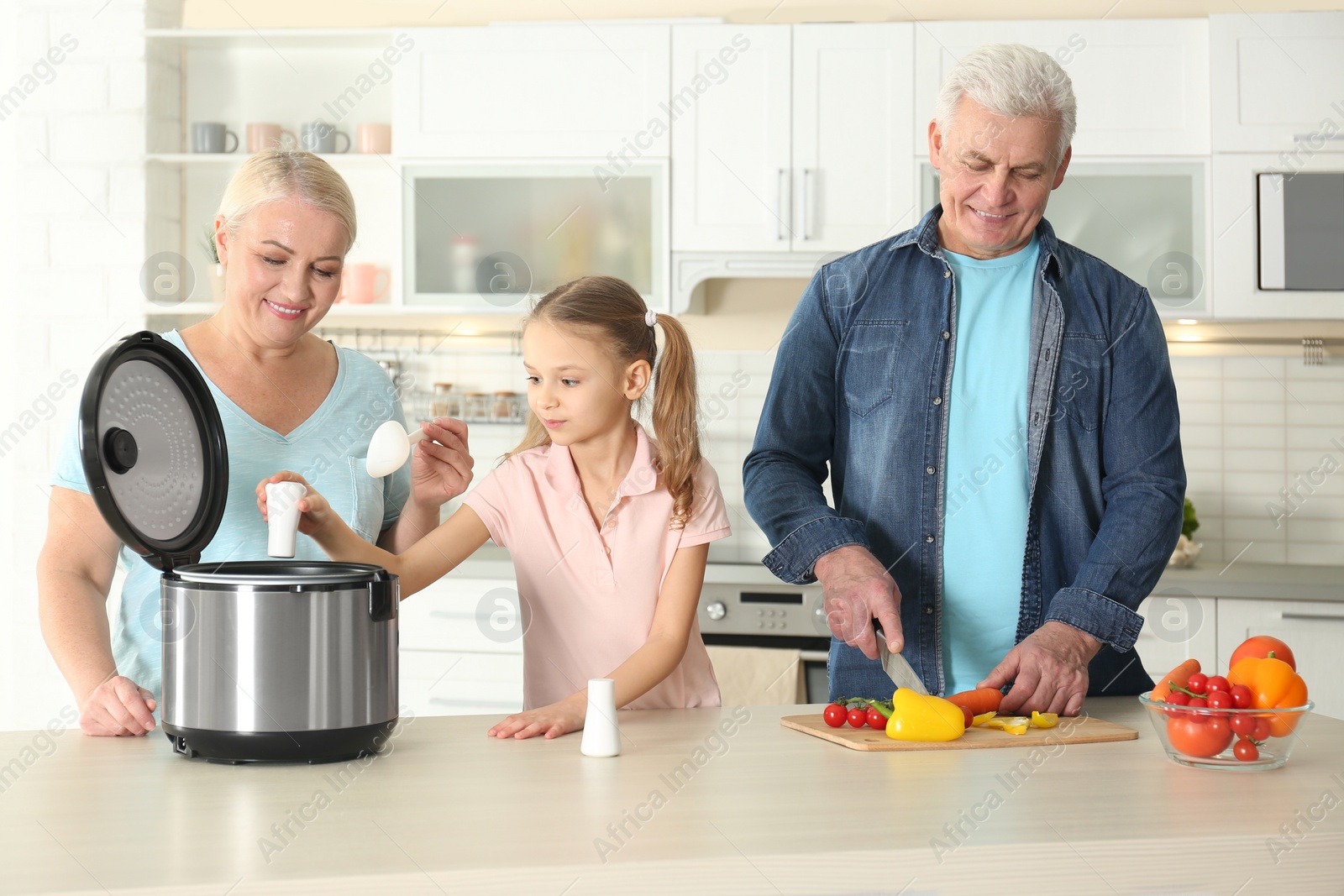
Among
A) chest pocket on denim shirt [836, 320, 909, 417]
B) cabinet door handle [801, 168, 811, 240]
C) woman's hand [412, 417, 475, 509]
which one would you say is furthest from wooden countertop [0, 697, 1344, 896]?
cabinet door handle [801, 168, 811, 240]

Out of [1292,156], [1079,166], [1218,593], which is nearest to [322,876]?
[1218,593]

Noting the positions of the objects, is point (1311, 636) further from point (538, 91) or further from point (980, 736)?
point (538, 91)

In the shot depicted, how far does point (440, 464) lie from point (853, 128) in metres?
1.96

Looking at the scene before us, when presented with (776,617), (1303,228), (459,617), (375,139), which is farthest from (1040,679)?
(375,139)

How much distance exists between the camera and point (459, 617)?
2.99 meters

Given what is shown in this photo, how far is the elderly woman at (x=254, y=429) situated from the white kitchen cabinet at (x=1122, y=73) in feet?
6.71

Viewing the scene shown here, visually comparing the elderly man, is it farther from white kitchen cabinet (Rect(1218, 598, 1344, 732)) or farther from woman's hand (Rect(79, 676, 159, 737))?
white kitchen cabinet (Rect(1218, 598, 1344, 732))

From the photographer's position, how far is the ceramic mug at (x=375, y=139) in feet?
10.6

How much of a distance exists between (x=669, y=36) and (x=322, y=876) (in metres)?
2.69

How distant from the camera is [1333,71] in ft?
9.77

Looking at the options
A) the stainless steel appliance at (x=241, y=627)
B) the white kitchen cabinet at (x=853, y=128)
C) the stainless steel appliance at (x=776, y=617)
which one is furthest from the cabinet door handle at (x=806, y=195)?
the stainless steel appliance at (x=241, y=627)

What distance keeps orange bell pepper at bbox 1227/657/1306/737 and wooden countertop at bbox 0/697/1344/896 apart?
5 centimetres

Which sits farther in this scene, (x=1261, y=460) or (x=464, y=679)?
(x=1261, y=460)

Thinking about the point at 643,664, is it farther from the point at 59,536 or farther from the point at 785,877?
the point at 59,536
